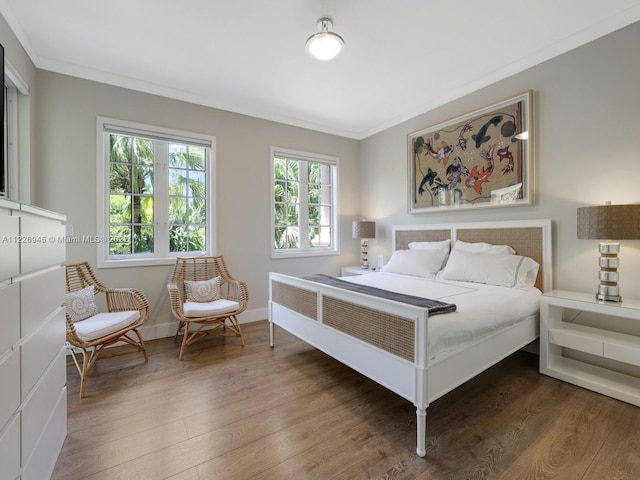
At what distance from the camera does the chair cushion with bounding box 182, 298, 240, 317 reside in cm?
264

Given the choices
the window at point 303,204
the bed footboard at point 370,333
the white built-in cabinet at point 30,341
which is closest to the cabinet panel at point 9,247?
the white built-in cabinet at point 30,341

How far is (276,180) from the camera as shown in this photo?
3.96 metres

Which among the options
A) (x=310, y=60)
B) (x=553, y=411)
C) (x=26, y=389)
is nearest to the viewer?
(x=26, y=389)

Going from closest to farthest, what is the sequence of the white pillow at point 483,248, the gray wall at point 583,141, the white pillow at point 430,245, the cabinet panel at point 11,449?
the cabinet panel at point 11,449 → the gray wall at point 583,141 → the white pillow at point 483,248 → the white pillow at point 430,245

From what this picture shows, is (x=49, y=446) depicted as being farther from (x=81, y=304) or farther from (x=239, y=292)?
(x=239, y=292)

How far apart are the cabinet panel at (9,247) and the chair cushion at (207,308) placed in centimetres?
176

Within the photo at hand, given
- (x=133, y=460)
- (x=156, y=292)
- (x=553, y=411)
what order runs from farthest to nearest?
(x=156, y=292)
(x=553, y=411)
(x=133, y=460)

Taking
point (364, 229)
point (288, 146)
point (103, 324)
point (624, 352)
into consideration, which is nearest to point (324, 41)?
point (288, 146)

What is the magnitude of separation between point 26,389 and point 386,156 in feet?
13.5

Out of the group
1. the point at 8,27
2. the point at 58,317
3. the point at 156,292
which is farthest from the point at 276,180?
the point at 58,317

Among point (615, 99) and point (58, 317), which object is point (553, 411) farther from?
point (58, 317)

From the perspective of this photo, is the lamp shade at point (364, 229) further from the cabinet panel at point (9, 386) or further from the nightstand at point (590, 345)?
the cabinet panel at point (9, 386)

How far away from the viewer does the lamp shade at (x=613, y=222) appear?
190 centimetres

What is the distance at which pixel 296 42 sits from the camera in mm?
2371
